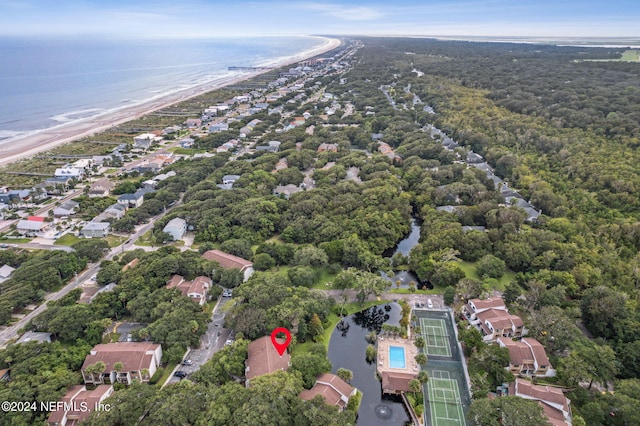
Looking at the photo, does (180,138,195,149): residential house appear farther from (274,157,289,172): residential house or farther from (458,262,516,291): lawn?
(458,262,516,291): lawn

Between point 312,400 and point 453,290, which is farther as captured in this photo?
point 453,290

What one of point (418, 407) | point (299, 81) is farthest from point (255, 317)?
A: point (299, 81)

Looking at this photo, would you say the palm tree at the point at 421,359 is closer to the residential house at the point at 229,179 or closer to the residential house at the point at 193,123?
the residential house at the point at 229,179

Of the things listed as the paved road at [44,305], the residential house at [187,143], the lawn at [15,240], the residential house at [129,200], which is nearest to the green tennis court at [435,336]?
the paved road at [44,305]

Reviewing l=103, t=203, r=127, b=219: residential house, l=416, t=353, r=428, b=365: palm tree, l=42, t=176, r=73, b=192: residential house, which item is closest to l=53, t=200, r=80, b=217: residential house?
l=103, t=203, r=127, b=219: residential house

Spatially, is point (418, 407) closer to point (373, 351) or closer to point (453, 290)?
point (373, 351)
